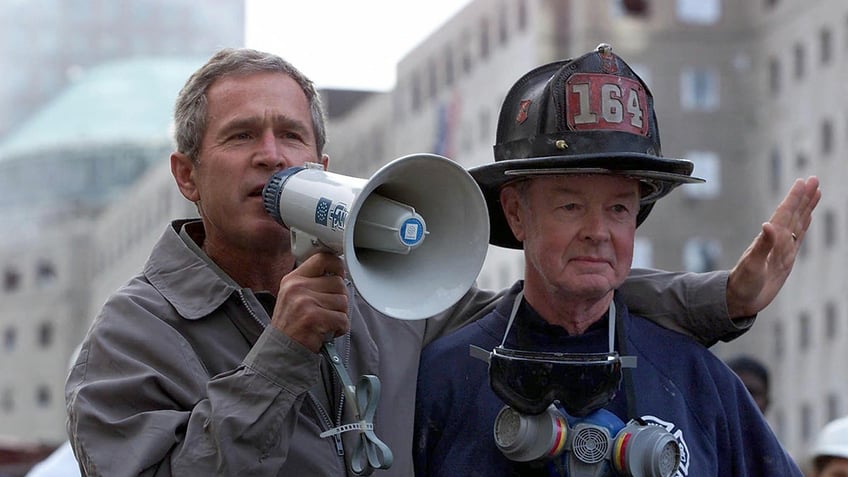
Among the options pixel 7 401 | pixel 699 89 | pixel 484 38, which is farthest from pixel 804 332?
pixel 7 401

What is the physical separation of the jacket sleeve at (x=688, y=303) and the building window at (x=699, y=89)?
5453 cm

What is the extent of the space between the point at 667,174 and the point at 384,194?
90 centimetres

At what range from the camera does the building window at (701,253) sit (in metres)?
58.0

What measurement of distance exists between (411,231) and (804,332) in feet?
170

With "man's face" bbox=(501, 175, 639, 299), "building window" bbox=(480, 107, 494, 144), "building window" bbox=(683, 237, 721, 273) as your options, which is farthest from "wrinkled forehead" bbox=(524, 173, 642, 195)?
"building window" bbox=(683, 237, 721, 273)

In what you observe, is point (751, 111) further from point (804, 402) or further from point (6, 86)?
point (6, 86)

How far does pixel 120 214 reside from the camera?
97.9m

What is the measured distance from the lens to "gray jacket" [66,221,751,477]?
456 cm

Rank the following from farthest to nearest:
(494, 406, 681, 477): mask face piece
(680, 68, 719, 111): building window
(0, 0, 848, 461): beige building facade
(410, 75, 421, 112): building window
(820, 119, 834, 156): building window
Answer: (410, 75, 421, 112): building window, (680, 68, 719, 111): building window, (820, 119, 834, 156): building window, (0, 0, 848, 461): beige building facade, (494, 406, 681, 477): mask face piece

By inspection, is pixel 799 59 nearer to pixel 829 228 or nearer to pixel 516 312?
pixel 829 228

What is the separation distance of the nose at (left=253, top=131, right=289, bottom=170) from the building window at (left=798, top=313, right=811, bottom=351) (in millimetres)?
50877

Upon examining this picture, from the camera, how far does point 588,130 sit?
5098 millimetres

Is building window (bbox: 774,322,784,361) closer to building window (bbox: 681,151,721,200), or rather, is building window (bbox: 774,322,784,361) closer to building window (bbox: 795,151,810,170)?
building window (bbox: 681,151,721,200)

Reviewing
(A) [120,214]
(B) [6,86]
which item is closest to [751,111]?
(A) [120,214]
